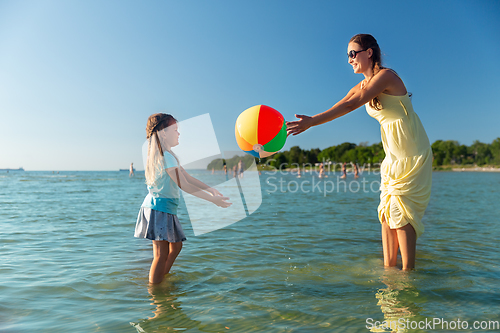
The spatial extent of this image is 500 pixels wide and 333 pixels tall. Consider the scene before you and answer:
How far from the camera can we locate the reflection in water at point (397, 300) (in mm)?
2594

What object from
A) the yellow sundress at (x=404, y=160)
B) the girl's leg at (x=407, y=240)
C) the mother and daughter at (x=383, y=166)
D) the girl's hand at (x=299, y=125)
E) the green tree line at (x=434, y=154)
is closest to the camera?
the girl's hand at (x=299, y=125)

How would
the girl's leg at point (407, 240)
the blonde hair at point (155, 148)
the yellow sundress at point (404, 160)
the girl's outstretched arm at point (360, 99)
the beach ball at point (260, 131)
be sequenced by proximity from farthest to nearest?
1. the beach ball at point (260, 131)
2. the blonde hair at point (155, 148)
3. the girl's leg at point (407, 240)
4. the yellow sundress at point (404, 160)
5. the girl's outstretched arm at point (360, 99)

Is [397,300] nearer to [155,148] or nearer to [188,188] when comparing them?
[188,188]

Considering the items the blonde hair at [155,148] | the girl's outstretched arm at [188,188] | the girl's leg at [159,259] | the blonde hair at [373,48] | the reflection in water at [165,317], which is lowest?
the reflection in water at [165,317]

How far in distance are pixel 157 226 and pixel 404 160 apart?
2.56 metres

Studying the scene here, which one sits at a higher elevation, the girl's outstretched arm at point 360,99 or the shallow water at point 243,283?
the girl's outstretched arm at point 360,99

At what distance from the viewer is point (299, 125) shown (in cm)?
259

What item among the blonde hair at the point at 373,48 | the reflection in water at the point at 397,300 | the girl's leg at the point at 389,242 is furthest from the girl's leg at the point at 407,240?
the blonde hair at the point at 373,48

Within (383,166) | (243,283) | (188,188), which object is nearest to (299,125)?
(383,166)

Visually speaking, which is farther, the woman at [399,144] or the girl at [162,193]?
the girl at [162,193]

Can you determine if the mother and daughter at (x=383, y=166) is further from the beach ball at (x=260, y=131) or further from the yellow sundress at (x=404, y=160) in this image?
the beach ball at (x=260, y=131)

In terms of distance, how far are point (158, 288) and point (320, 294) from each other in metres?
1.72

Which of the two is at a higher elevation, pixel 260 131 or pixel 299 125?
pixel 260 131

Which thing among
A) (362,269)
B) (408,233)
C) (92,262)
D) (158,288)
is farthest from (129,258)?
(408,233)
